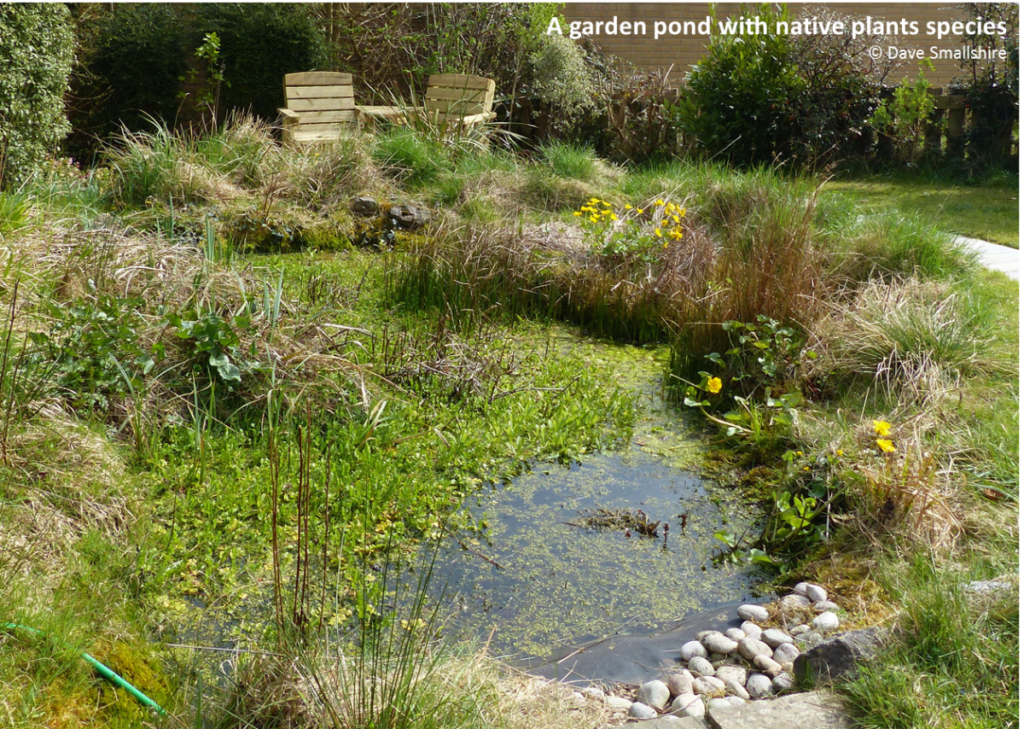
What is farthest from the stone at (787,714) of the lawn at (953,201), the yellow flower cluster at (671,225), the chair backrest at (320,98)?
the chair backrest at (320,98)

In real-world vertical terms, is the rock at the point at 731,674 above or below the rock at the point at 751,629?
below

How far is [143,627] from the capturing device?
2.31m

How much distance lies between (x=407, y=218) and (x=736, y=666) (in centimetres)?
446

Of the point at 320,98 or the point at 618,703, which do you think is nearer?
the point at 618,703

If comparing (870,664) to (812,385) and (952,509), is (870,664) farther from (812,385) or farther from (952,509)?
(812,385)

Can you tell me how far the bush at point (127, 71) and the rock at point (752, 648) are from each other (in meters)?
8.16

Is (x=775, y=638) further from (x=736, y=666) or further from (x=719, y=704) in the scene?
(x=719, y=704)

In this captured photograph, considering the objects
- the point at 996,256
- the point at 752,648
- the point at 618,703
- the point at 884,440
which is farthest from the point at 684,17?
the point at 618,703

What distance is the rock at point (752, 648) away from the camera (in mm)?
2408

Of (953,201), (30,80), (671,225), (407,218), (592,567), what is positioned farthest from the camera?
(953,201)

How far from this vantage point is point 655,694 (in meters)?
2.25

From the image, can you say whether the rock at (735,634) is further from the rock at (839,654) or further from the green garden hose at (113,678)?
the green garden hose at (113,678)

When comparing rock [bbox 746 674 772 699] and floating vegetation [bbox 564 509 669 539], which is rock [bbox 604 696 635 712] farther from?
floating vegetation [bbox 564 509 669 539]

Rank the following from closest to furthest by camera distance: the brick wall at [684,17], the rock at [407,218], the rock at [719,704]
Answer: the rock at [719,704] < the rock at [407,218] < the brick wall at [684,17]
